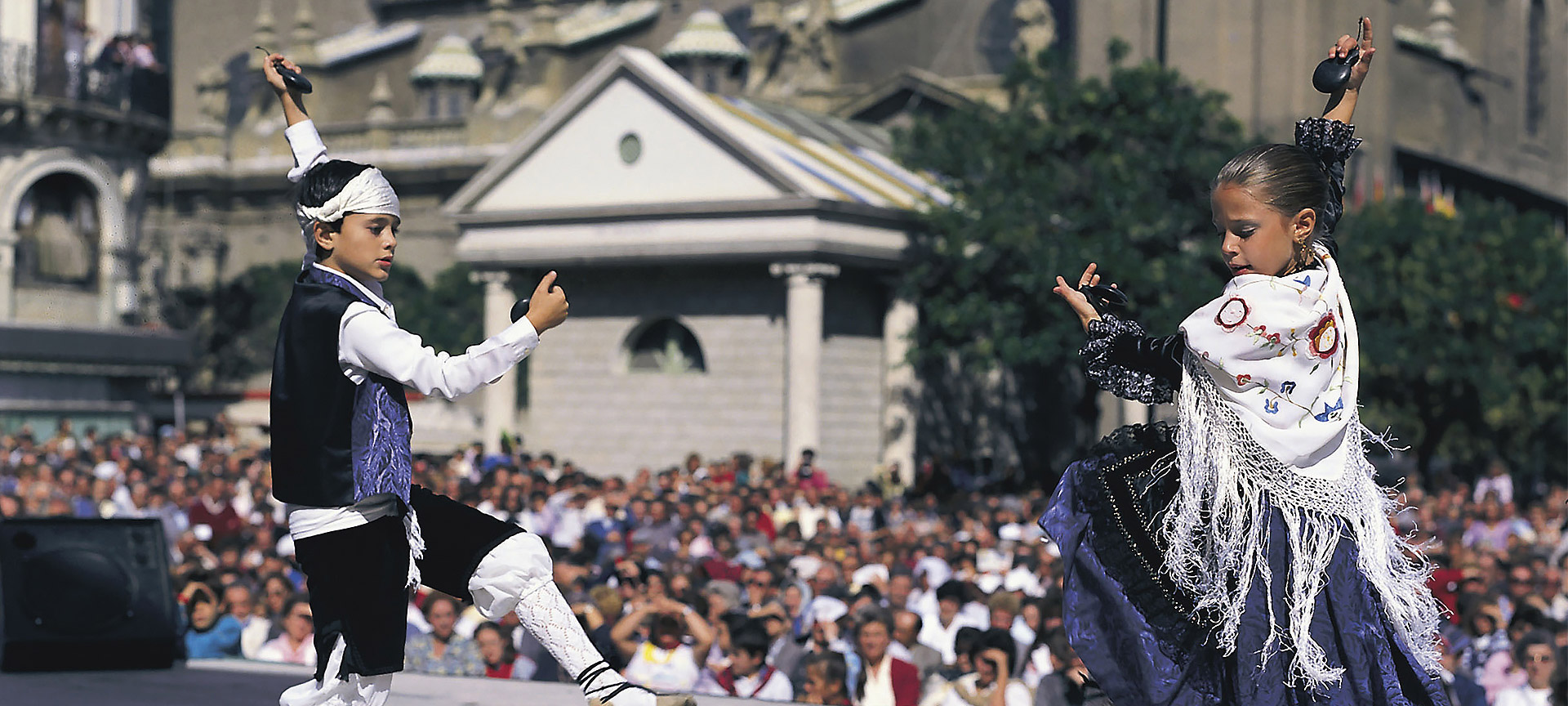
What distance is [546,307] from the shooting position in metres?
5.09

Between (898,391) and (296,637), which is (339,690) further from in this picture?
(898,391)

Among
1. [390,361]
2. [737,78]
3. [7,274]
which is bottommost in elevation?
[390,361]

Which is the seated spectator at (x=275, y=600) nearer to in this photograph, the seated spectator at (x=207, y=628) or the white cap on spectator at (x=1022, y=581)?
the seated spectator at (x=207, y=628)

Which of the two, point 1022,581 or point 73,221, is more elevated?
point 73,221

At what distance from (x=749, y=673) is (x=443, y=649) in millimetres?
1788

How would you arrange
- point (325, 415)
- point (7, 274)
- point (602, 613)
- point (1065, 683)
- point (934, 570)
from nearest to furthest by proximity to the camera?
point (325, 415) → point (1065, 683) → point (602, 613) → point (934, 570) → point (7, 274)

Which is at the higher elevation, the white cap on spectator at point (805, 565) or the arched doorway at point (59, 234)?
the arched doorway at point (59, 234)

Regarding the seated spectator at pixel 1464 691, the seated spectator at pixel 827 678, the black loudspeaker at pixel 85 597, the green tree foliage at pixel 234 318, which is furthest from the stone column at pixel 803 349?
the green tree foliage at pixel 234 318

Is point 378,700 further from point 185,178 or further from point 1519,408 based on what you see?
point 185,178

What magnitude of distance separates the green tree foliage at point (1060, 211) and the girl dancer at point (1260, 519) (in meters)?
20.1

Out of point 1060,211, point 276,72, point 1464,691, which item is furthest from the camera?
point 1060,211

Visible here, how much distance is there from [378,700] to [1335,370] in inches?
115

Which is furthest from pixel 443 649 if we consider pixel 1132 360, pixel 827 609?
pixel 1132 360

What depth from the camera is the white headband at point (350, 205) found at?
209 inches
